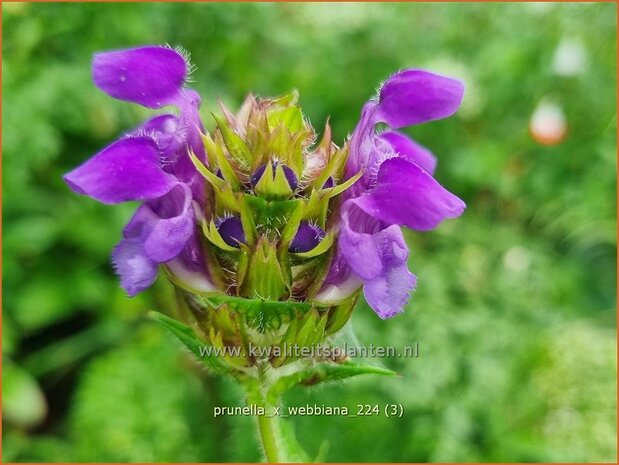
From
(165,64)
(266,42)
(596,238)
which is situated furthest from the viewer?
(266,42)

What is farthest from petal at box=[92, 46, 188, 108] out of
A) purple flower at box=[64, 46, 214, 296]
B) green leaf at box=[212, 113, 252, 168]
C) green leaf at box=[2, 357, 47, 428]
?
green leaf at box=[2, 357, 47, 428]

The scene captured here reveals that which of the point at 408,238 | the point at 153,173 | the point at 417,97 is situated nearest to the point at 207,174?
the point at 153,173

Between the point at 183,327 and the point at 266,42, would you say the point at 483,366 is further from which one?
the point at 266,42

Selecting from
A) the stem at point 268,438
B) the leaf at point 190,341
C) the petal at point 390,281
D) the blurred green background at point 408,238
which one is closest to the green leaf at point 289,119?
the petal at point 390,281

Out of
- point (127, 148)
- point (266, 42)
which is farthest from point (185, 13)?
point (127, 148)

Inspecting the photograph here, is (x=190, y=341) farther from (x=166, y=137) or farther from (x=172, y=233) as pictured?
(x=166, y=137)

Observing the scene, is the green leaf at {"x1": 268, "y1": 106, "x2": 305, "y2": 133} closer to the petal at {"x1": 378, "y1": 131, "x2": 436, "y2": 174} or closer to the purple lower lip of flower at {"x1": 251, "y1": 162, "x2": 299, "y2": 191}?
the purple lower lip of flower at {"x1": 251, "y1": 162, "x2": 299, "y2": 191}
